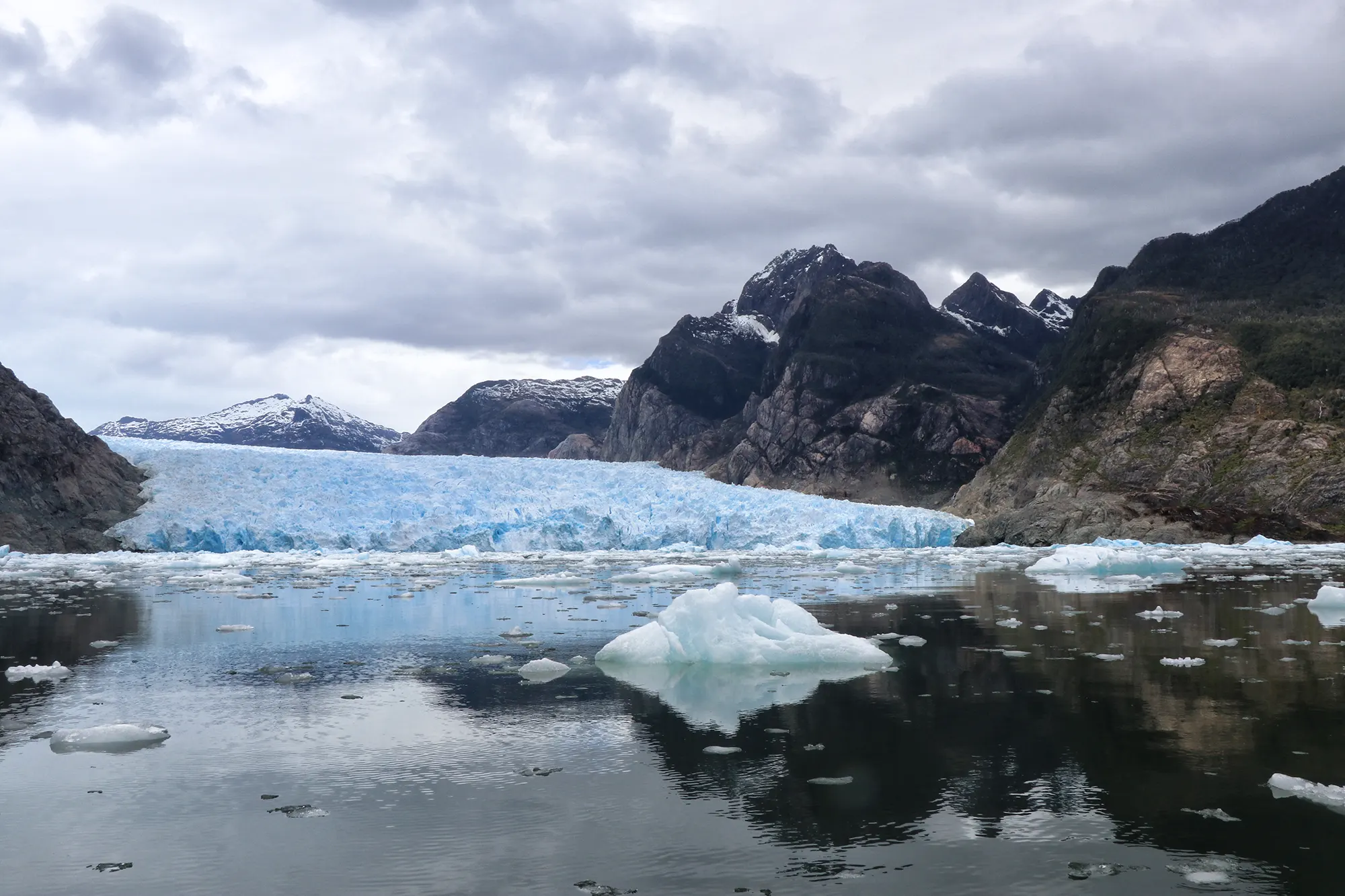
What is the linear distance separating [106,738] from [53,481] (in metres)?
46.1

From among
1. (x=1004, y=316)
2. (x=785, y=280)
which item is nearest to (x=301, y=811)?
(x=1004, y=316)

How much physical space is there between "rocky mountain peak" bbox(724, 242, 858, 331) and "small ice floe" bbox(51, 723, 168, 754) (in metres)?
168

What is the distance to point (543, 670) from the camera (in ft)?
41.0

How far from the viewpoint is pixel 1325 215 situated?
10406 cm

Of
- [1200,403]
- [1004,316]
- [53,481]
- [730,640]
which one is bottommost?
[730,640]

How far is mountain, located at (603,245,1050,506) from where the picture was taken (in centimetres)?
11906

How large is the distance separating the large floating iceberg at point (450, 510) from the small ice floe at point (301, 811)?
4076cm

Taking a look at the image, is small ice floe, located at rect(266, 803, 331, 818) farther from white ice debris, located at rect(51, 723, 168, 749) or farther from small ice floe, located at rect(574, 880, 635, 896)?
white ice debris, located at rect(51, 723, 168, 749)

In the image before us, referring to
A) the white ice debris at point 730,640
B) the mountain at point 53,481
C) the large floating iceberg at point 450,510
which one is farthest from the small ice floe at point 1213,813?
the mountain at point 53,481

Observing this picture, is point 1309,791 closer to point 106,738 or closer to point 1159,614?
point 106,738

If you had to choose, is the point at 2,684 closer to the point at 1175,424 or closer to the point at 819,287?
the point at 1175,424

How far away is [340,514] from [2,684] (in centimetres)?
3615

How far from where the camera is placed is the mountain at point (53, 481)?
147ft

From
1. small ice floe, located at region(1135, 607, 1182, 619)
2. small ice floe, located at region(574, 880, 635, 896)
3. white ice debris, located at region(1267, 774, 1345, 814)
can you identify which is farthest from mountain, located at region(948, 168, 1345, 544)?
small ice floe, located at region(574, 880, 635, 896)
